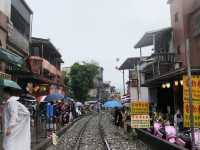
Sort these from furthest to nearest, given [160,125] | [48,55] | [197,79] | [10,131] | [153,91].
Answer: [48,55] → [153,91] → [160,125] → [197,79] → [10,131]

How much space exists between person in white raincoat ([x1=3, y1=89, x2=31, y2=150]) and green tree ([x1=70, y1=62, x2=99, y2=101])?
85.9 m

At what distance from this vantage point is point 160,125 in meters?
19.4

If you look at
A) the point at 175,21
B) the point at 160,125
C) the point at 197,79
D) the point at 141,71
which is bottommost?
the point at 160,125

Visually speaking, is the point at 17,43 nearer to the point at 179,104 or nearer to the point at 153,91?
the point at 179,104

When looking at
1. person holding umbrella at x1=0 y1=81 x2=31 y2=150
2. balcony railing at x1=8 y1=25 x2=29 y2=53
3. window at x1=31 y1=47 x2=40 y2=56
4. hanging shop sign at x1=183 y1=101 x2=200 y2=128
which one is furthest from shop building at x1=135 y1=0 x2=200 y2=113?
person holding umbrella at x1=0 y1=81 x2=31 y2=150

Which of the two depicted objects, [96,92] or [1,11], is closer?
[1,11]

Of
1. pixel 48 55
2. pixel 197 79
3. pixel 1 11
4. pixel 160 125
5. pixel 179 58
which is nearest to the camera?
pixel 197 79

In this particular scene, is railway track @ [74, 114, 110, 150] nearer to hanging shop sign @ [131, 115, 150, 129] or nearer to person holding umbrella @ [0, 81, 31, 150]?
hanging shop sign @ [131, 115, 150, 129]

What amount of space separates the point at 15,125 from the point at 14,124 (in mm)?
52

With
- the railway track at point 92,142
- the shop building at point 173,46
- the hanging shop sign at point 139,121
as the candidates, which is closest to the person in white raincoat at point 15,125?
the railway track at point 92,142

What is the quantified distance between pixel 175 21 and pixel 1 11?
54.3 ft

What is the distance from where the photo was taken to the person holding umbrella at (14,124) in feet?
27.3

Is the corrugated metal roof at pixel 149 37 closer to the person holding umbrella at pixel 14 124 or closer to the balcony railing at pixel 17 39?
the balcony railing at pixel 17 39

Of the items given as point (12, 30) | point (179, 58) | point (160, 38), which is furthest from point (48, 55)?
point (12, 30)
